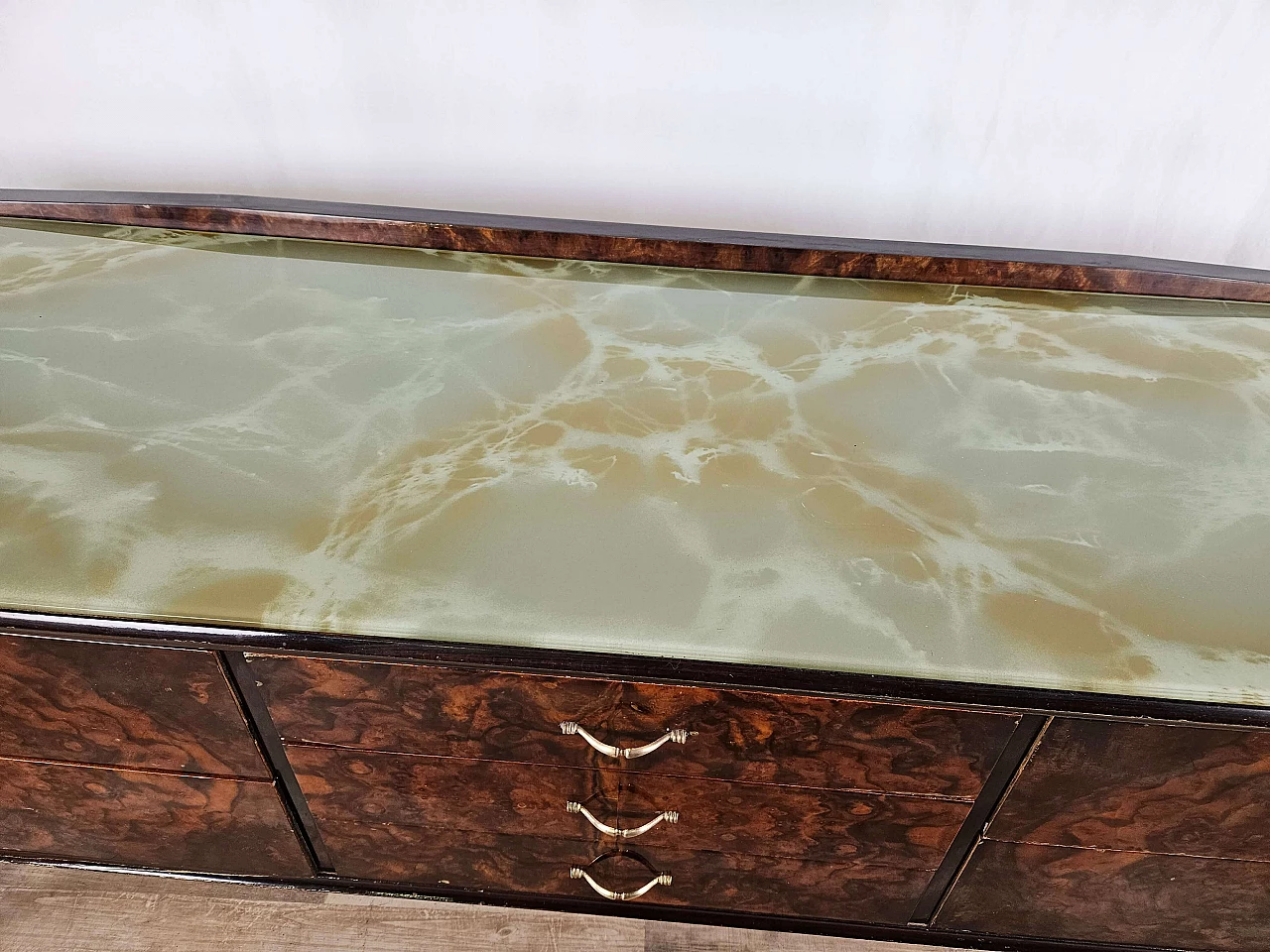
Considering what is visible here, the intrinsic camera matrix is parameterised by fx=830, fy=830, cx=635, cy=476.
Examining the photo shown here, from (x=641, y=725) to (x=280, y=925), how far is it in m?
0.59

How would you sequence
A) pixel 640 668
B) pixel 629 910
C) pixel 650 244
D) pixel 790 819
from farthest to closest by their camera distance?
pixel 650 244 → pixel 629 910 → pixel 790 819 → pixel 640 668

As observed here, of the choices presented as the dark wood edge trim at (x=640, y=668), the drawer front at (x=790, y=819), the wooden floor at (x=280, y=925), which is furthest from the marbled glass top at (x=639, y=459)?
the wooden floor at (x=280, y=925)

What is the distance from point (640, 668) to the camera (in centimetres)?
50

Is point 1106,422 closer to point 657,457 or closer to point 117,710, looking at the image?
point 657,457

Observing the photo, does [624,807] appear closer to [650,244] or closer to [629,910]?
[629,910]

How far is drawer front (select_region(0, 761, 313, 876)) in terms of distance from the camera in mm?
652

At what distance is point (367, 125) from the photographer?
2.80 feet

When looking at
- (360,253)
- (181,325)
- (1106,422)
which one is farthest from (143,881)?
(1106,422)

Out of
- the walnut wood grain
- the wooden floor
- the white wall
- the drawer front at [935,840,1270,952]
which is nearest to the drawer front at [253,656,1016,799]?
the walnut wood grain

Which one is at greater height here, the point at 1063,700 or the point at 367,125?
the point at 367,125

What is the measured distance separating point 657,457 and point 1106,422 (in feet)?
1.25

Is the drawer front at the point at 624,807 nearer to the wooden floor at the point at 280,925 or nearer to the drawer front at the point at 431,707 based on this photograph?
the drawer front at the point at 431,707

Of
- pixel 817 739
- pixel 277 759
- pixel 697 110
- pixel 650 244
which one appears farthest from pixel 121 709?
pixel 697 110

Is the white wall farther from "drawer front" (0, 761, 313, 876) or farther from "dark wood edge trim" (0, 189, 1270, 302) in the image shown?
"drawer front" (0, 761, 313, 876)
